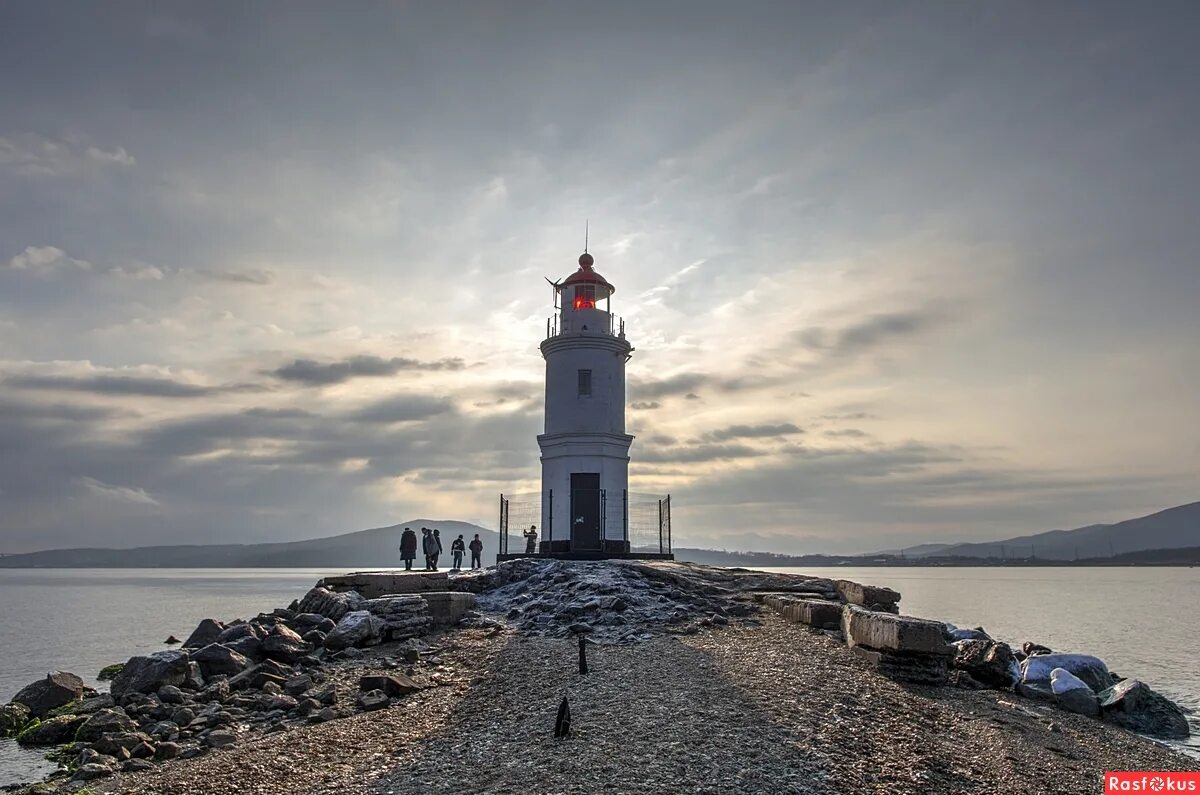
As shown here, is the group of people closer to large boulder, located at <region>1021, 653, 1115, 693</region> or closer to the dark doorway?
the dark doorway

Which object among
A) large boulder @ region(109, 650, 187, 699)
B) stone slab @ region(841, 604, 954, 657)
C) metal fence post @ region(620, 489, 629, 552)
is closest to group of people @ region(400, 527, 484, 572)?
metal fence post @ region(620, 489, 629, 552)

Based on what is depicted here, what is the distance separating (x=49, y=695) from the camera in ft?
50.6

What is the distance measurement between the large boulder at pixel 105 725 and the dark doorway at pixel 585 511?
1479 cm

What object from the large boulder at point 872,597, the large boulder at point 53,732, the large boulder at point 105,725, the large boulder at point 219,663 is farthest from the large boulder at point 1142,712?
the large boulder at point 53,732

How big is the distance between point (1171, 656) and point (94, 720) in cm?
3056

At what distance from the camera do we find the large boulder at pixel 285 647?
594 inches

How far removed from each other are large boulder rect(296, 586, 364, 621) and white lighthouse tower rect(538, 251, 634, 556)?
8026 millimetres

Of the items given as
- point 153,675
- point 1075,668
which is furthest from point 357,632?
point 1075,668

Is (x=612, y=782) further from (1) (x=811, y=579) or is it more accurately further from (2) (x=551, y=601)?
(1) (x=811, y=579)

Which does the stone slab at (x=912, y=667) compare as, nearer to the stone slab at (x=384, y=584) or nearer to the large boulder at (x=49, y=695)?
the stone slab at (x=384, y=584)

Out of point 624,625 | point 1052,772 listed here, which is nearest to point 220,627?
point 624,625

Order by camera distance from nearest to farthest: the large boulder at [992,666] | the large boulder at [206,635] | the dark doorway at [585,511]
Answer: the large boulder at [992,666] < the large boulder at [206,635] < the dark doorway at [585,511]

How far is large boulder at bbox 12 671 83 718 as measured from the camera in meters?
15.2

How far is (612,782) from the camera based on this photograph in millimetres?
7809
